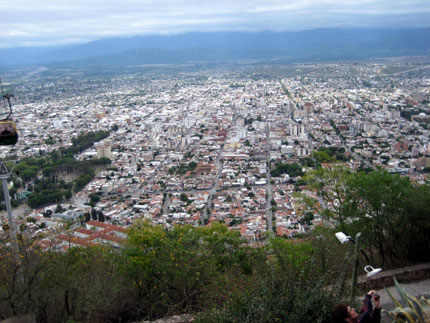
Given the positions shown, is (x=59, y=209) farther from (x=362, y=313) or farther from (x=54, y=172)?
(x=362, y=313)

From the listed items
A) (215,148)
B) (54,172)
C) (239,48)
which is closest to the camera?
(54,172)

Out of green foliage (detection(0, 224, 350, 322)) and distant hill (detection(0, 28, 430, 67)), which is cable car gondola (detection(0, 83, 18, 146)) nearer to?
green foliage (detection(0, 224, 350, 322))

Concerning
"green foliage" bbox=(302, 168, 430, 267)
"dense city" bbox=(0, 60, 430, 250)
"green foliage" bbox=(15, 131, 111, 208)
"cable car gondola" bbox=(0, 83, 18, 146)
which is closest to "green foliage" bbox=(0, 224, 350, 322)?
"dense city" bbox=(0, 60, 430, 250)

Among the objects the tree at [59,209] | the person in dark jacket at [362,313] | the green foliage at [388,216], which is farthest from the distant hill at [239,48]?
the person in dark jacket at [362,313]

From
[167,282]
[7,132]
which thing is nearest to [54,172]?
[167,282]

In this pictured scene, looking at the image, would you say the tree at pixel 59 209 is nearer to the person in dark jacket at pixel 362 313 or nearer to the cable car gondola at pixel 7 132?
the cable car gondola at pixel 7 132

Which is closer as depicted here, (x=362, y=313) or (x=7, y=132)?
(x=362, y=313)
